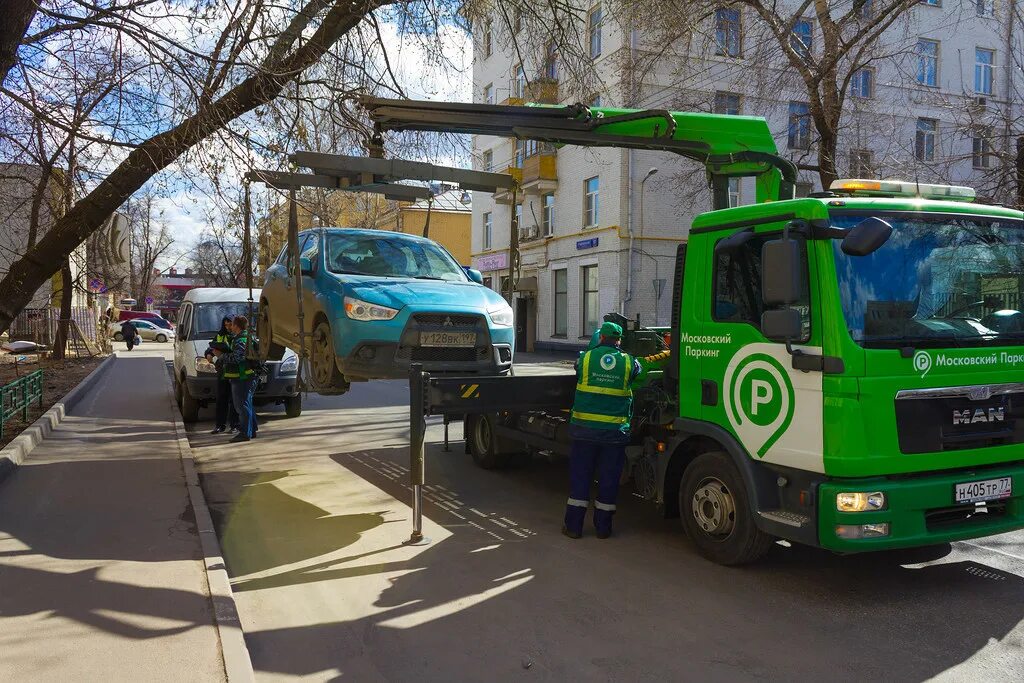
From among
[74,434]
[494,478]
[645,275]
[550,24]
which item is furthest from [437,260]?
[645,275]

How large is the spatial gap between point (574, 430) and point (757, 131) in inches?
128

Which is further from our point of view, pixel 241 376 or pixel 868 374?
pixel 241 376

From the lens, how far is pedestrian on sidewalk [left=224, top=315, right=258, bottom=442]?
34.9ft

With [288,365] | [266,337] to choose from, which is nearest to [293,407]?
[288,365]

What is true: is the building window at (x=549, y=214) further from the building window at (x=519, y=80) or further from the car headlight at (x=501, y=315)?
the car headlight at (x=501, y=315)

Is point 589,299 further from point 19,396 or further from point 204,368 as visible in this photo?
point 19,396

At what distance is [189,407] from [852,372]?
11186 millimetres

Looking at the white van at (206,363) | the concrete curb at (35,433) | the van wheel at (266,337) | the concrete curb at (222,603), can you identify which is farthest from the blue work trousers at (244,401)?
the concrete curb at (222,603)

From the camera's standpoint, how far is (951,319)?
16.1 feet

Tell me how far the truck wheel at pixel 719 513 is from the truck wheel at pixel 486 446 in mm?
3324

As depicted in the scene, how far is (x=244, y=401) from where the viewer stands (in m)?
11.0

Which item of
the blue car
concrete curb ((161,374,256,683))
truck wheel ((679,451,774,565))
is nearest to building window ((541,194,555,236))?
the blue car

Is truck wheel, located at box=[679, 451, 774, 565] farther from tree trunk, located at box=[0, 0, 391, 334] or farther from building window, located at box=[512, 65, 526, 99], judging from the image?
building window, located at box=[512, 65, 526, 99]

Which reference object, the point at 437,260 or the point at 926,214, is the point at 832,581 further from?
the point at 437,260
